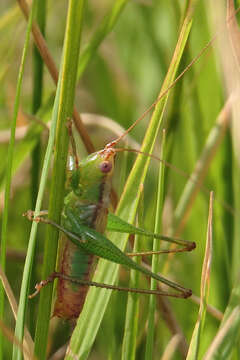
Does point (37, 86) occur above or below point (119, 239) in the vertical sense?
above

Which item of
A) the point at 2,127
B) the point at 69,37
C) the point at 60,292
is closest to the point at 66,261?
the point at 60,292

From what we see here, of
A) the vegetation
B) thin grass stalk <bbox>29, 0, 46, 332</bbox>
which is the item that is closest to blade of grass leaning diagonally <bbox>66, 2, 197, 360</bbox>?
the vegetation

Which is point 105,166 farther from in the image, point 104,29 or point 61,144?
point 104,29

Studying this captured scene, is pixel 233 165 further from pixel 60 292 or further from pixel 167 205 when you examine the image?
pixel 60 292

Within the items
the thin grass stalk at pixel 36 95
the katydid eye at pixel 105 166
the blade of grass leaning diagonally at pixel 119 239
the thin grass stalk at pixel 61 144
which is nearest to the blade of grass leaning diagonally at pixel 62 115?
the thin grass stalk at pixel 61 144

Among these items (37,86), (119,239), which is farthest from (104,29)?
(119,239)

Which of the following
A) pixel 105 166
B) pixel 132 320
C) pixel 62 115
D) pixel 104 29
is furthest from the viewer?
pixel 104 29

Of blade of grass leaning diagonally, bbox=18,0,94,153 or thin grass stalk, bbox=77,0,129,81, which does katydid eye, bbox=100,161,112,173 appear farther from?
thin grass stalk, bbox=77,0,129,81
